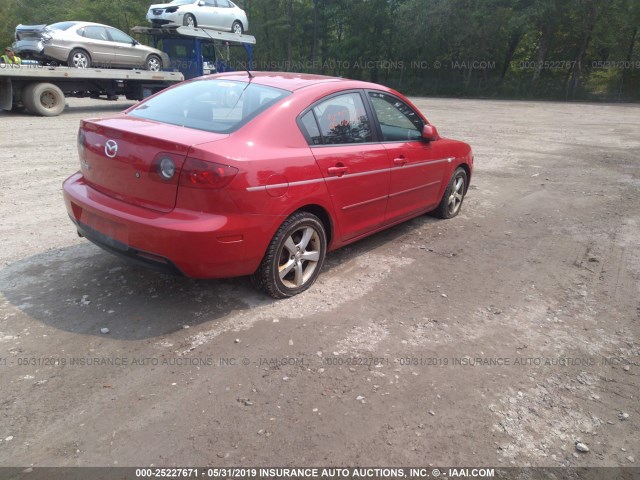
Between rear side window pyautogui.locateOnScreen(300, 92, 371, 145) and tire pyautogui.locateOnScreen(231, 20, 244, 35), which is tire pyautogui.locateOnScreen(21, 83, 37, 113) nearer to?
tire pyautogui.locateOnScreen(231, 20, 244, 35)

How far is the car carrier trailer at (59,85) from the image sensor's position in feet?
42.4

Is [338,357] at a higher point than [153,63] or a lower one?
lower

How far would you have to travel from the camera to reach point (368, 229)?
176 inches

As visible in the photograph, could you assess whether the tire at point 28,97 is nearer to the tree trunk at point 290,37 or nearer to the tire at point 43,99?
the tire at point 43,99

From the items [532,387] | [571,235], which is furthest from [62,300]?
[571,235]

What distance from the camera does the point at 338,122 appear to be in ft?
13.3

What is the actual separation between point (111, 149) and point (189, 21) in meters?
17.1

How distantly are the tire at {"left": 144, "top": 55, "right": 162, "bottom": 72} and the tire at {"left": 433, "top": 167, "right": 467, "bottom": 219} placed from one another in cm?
1505

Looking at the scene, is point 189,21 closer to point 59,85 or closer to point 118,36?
point 118,36

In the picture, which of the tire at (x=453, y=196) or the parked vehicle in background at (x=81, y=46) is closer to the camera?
the tire at (x=453, y=196)

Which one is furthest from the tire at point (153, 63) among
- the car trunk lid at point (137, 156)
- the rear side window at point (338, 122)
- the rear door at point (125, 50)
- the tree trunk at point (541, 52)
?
the tree trunk at point (541, 52)

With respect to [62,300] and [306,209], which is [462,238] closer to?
[306,209]

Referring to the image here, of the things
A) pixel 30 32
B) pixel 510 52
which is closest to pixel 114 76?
pixel 30 32

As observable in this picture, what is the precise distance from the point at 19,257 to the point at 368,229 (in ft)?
10.6
